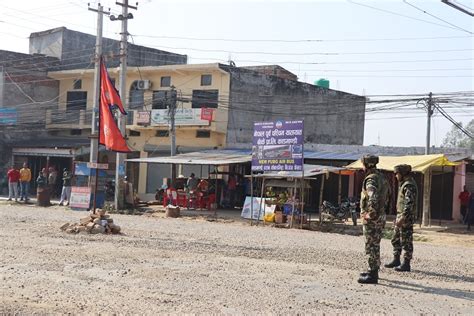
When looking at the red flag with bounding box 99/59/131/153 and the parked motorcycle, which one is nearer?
the red flag with bounding box 99/59/131/153

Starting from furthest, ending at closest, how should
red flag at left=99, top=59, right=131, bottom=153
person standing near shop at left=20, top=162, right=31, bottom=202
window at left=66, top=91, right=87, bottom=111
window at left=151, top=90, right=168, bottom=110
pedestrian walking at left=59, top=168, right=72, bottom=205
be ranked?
window at left=66, top=91, right=87, bottom=111 → window at left=151, top=90, right=168, bottom=110 → person standing near shop at left=20, top=162, right=31, bottom=202 → pedestrian walking at left=59, top=168, right=72, bottom=205 → red flag at left=99, top=59, right=131, bottom=153

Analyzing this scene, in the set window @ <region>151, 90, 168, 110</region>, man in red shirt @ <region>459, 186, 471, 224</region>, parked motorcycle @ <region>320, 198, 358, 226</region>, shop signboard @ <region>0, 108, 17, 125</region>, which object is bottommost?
parked motorcycle @ <region>320, 198, 358, 226</region>

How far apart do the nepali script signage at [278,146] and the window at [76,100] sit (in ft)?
70.7

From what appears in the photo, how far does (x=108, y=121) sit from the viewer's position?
18.2 meters

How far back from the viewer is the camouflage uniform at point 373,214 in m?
8.91

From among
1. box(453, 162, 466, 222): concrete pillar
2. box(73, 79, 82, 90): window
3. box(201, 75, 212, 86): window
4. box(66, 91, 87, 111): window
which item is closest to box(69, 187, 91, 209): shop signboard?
box(201, 75, 212, 86): window

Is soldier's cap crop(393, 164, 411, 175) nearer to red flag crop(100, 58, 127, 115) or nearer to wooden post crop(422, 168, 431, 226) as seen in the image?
red flag crop(100, 58, 127, 115)

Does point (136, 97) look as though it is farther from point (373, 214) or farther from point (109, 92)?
point (373, 214)

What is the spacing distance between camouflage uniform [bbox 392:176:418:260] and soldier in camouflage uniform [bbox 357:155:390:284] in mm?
876

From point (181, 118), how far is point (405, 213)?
2440cm

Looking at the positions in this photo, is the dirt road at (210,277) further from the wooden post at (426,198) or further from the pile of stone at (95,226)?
the wooden post at (426,198)

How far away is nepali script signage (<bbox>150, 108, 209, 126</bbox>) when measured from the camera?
32844 mm

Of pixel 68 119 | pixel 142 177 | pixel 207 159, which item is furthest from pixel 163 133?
pixel 207 159

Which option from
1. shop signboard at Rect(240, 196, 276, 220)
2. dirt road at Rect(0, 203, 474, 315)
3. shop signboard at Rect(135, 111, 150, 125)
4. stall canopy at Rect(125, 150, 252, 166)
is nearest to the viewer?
dirt road at Rect(0, 203, 474, 315)
